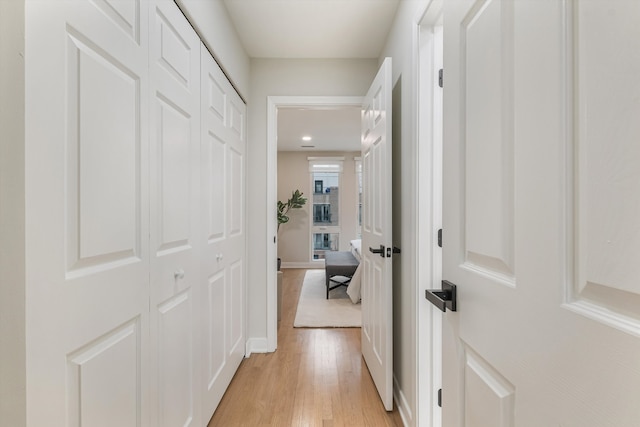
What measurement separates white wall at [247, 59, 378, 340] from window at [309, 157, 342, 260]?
4.29 meters

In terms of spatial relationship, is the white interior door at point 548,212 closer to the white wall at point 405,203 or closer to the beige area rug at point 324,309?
the white wall at point 405,203

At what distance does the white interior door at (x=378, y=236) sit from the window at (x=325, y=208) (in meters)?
4.55

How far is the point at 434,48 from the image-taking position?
5.30ft

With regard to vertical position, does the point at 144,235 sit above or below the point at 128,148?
below

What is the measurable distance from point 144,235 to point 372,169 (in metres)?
1.60

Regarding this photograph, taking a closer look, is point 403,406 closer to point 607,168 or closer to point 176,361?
point 176,361

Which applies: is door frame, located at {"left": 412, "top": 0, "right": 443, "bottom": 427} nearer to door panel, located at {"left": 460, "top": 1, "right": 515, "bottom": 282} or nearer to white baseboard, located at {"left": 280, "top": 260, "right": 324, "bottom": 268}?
door panel, located at {"left": 460, "top": 1, "right": 515, "bottom": 282}

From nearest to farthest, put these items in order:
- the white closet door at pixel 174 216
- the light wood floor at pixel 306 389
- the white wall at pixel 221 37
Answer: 1. the white closet door at pixel 174 216
2. the white wall at pixel 221 37
3. the light wood floor at pixel 306 389

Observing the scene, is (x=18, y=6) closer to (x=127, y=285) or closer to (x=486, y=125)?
(x=127, y=285)

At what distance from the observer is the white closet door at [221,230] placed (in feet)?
5.74

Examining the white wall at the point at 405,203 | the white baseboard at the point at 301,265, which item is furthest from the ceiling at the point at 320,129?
the white baseboard at the point at 301,265

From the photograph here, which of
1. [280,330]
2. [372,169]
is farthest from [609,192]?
[280,330]

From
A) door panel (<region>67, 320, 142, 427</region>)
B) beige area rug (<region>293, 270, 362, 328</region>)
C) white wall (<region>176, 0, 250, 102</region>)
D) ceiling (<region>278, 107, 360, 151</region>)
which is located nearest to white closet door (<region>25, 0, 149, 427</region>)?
door panel (<region>67, 320, 142, 427</region>)

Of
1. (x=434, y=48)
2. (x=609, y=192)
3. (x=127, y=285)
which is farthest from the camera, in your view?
(x=434, y=48)
